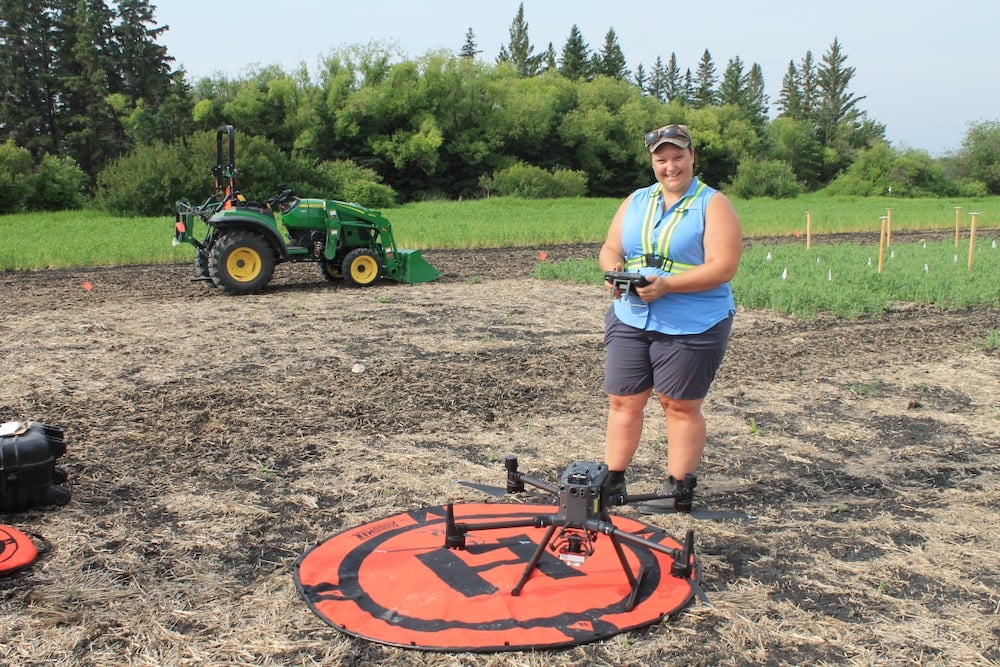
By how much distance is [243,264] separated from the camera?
10664mm

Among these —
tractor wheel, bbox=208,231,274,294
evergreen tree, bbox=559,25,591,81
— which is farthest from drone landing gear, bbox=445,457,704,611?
evergreen tree, bbox=559,25,591,81

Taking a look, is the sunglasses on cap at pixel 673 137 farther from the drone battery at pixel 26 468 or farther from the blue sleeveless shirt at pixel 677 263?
the drone battery at pixel 26 468

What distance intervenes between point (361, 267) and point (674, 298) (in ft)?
27.2

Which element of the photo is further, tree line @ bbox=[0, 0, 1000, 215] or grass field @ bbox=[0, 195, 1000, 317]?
tree line @ bbox=[0, 0, 1000, 215]

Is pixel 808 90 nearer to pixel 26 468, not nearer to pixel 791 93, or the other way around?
pixel 791 93

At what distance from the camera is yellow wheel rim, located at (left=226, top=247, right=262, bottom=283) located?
10578mm

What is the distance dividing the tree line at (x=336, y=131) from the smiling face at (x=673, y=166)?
25412mm

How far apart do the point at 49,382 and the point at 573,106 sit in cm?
4960

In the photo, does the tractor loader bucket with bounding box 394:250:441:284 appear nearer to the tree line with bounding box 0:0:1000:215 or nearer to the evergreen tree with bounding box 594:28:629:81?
the tree line with bounding box 0:0:1000:215

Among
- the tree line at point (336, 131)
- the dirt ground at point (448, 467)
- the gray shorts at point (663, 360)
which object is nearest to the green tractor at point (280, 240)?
the dirt ground at point (448, 467)

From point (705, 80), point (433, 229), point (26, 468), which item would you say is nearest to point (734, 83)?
point (705, 80)

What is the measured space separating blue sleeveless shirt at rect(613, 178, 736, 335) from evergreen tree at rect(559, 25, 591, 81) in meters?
72.6

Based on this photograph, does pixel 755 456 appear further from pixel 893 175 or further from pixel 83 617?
pixel 893 175

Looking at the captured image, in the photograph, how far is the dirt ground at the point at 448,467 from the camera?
285 centimetres
